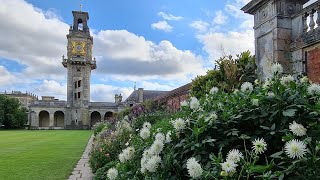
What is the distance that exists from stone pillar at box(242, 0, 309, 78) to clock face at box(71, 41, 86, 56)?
55.6m

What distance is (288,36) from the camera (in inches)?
207

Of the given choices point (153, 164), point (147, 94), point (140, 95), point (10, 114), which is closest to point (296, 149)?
point (153, 164)

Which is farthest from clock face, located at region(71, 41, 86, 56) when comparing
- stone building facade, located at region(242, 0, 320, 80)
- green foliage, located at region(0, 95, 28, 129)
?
stone building facade, located at region(242, 0, 320, 80)

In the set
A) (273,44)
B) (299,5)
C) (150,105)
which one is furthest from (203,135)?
(150,105)

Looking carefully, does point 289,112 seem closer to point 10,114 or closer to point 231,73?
point 231,73

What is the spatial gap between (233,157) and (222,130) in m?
0.42

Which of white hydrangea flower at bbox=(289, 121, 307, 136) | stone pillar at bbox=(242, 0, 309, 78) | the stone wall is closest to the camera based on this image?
white hydrangea flower at bbox=(289, 121, 307, 136)

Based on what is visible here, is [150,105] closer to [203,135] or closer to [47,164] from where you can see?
[47,164]

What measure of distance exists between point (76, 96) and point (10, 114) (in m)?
11.3

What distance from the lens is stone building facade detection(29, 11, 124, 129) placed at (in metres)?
57.7

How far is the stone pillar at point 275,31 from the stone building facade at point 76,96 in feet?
175

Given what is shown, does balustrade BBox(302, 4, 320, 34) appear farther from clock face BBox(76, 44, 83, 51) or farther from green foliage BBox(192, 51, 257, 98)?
clock face BBox(76, 44, 83, 51)

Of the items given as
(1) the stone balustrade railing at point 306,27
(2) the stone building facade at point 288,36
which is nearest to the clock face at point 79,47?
(2) the stone building facade at point 288,36

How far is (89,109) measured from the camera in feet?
193
